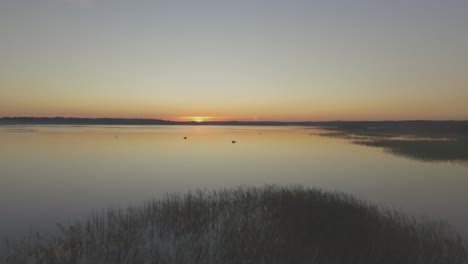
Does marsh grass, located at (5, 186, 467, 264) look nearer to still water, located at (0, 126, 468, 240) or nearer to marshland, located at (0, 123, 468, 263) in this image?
marshland, located at (0, 123, 468, 263)

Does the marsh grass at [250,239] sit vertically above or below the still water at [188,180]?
above

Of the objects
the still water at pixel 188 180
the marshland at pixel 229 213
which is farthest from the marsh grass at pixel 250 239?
the still water at pixel 188 180

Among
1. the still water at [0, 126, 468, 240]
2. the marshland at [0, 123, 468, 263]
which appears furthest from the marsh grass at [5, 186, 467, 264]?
the still water at [0, 126, 468, 240]

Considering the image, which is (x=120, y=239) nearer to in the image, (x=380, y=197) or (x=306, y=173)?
(x=380, y=197)

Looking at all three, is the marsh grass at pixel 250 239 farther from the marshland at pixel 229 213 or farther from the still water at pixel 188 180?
the still water at pixel 188 180

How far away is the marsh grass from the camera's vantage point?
8.01 meters

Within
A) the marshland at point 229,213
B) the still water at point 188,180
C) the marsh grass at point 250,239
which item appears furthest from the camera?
the still water at point 188,180

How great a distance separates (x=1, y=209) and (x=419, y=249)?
46.8ft

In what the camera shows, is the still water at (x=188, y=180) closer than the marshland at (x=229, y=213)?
No

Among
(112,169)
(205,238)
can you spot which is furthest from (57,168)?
(205,238)

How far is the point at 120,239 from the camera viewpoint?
9.17m

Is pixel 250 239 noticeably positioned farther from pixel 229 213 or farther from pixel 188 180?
pixel 188 180

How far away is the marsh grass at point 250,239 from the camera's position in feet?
26.3

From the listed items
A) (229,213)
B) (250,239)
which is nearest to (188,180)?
(229,213)
